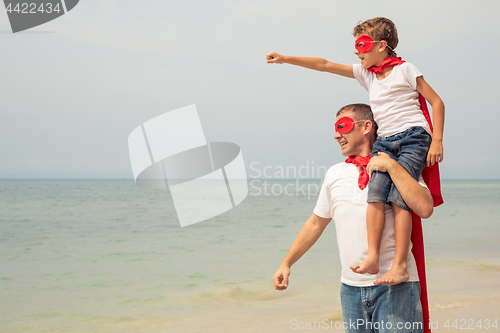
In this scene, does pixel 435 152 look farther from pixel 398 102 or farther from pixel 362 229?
pixel 362 229

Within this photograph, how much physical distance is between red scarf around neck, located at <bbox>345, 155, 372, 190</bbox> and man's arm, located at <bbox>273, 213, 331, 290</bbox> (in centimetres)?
30

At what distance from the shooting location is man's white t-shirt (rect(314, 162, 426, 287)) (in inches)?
77.5

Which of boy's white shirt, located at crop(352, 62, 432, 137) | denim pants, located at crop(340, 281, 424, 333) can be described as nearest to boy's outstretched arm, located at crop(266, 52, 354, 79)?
boy's white shirt, located at crop(352, 62, 432, 137)

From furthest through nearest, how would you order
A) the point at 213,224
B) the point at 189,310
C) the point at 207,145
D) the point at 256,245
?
the point at 213,224, the point at 256,245, the point at 207,145, the point at 189,310

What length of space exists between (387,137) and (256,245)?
9688mm

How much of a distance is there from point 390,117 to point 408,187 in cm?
44

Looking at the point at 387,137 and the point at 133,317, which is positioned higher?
the point at 387,137

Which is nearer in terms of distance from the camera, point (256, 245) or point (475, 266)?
point (475, 266)

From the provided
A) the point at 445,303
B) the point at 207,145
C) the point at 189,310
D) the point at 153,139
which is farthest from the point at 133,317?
the point at 445,303

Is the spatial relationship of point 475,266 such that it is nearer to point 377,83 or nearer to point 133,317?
point 133,317

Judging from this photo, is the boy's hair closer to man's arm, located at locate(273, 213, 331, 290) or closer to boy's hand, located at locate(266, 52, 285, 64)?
boy's hand, located at locate(266, 52, 285, 64)

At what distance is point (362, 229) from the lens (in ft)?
6.59

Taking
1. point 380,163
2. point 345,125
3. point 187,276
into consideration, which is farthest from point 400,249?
point 187,276

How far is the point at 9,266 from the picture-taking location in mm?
9812
